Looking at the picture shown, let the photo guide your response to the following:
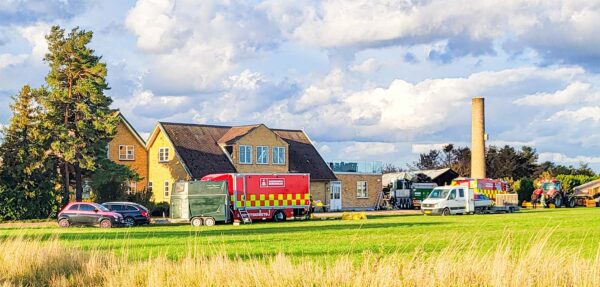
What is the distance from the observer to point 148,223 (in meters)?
42.8

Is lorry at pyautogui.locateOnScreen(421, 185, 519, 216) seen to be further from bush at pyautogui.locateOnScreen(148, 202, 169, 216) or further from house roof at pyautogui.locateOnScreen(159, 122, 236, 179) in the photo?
bush at pyautogui.locateOnScreen(148, 202, 169, 216)

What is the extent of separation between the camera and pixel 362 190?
68750 millimetres

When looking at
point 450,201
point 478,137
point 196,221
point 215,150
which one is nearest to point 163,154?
point 215,150

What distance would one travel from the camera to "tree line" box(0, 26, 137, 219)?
156 feet

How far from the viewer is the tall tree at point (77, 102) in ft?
160

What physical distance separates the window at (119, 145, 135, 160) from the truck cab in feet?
69.3

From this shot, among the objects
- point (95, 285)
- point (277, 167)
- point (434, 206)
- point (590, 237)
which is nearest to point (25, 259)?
point (95, 285)

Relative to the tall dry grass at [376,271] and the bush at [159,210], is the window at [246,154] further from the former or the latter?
the tall dry grass at [376,271]

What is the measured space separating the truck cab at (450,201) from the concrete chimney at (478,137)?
25.1 metres

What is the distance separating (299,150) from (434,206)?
17542 millimetres

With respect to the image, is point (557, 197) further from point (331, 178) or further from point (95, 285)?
point (95, 285)

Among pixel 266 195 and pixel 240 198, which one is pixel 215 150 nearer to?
pixel 266 195

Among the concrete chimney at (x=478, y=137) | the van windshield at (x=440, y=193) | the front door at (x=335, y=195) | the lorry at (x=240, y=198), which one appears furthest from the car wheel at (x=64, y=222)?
the concrete chimney at (x=478, y=137)

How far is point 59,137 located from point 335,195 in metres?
24.7
